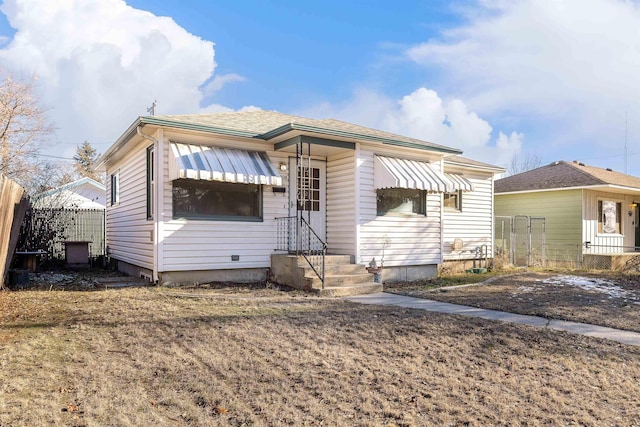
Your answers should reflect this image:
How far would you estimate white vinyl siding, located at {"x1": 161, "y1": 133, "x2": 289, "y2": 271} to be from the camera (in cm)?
891

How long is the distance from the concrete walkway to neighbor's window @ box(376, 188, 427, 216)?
2.80m

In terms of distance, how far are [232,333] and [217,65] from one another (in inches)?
584

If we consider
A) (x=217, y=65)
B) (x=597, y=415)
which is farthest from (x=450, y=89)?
(x=597, y=415)

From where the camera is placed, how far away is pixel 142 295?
7766 mm

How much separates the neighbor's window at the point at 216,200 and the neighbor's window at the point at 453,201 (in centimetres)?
631

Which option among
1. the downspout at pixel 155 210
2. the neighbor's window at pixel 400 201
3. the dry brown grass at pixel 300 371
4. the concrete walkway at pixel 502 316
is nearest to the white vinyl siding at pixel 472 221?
the neighbor's window at pixel 400 201

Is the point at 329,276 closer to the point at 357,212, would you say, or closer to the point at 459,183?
the point at 357,212

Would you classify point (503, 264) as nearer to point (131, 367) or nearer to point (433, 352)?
point (433, 352)

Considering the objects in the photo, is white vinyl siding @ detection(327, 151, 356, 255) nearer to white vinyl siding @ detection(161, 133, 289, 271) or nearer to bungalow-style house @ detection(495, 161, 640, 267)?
white vinyl siding @ detection(161, 133, 289, 271)

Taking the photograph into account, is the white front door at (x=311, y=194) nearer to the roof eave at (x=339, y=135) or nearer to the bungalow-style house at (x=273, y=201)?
the bungalow-style house at (x=273, y=201)

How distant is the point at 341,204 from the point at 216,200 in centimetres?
292

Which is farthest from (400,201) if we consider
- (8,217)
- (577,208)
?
(577,208)

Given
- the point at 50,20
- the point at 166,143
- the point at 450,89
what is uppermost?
the point at 50,20

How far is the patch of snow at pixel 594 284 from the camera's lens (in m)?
8.88
